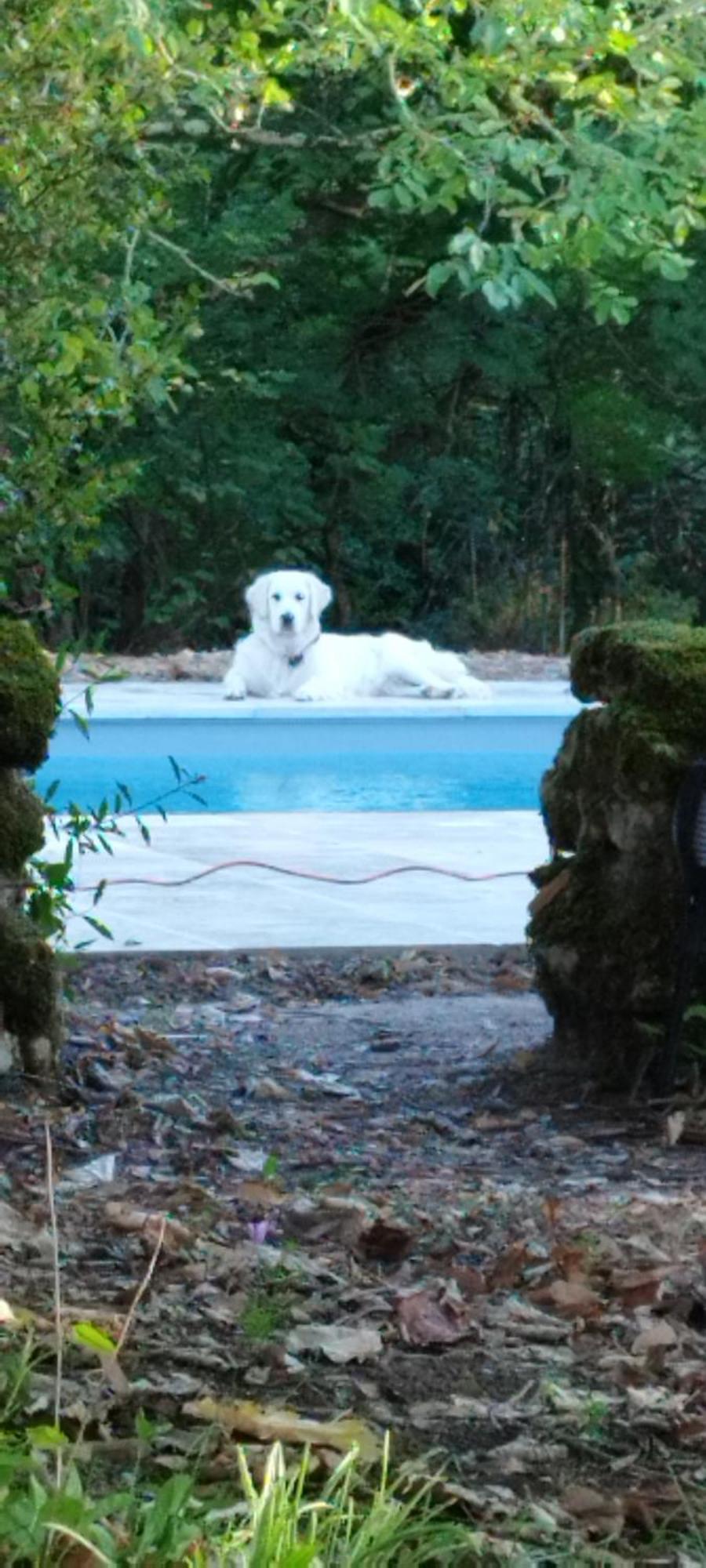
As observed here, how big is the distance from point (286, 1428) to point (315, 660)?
11956mm

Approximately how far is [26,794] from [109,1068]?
0.61 meters

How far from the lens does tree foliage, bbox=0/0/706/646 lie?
10305mm

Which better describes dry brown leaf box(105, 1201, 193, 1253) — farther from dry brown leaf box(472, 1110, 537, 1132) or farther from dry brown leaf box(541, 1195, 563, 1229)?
dry brown leaf box(472, 1110, 537, 1132)

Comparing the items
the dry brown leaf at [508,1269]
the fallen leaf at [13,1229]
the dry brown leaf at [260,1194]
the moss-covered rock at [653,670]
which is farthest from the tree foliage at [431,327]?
the dry brown leaf at [508,1269]

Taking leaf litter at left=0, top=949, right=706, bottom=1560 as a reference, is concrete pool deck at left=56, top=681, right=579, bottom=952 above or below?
below

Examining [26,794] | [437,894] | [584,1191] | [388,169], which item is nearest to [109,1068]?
[26,794]

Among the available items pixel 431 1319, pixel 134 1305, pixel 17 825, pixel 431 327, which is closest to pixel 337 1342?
pixel 431 1319

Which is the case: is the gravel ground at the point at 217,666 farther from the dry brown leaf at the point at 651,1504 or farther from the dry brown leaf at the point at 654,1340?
the dry brown leaf at the point at 651,1504

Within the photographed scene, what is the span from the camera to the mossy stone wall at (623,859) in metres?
3.80

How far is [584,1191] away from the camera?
319 cm

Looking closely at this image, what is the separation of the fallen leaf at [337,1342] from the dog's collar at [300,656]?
11.4 metres

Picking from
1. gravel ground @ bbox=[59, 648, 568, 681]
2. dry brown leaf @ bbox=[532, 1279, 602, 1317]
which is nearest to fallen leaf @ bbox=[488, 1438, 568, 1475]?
dry brown leaf @ bbox=[532, 1279, 602, 1317]

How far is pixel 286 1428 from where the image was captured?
1.93m

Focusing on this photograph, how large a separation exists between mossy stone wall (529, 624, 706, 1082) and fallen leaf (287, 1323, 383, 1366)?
1613 millimetres
